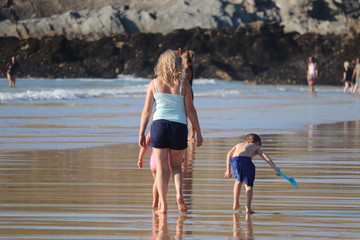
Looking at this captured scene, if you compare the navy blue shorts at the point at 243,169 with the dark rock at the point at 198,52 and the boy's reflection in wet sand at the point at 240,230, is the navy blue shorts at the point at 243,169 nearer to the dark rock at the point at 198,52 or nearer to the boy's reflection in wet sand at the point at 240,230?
the boy's reflection in wet sand at the point at 240,230

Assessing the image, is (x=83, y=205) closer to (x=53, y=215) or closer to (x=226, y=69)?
(x=53, y=215)

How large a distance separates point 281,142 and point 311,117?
671cm

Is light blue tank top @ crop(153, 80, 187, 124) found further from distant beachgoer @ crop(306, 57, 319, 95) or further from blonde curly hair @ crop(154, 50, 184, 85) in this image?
distant beachgoer @ crop(306, 57, 319, 95)

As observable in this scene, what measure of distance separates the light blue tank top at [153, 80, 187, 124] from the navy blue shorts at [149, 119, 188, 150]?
0.04 meters

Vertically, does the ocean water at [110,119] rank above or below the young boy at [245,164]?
below

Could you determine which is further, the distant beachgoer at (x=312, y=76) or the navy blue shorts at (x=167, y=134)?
the distant beachgoer at (x=312, y=76)

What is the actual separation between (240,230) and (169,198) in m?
1.66

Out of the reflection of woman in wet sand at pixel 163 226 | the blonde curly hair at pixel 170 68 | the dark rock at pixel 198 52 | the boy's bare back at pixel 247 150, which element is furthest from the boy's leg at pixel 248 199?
the dark rock at pixel 198 52

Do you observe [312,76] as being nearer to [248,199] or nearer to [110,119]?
[110,119]

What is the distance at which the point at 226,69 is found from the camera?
7400 cm

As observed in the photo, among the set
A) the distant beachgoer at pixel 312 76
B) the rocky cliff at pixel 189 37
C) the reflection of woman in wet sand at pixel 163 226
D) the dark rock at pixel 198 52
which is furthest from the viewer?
the rocky cliff at pixel 189 37

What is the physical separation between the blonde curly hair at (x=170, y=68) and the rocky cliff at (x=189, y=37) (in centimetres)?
5280

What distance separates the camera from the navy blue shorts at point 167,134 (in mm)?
7680

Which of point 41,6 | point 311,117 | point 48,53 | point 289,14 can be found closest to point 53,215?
point 311,117
